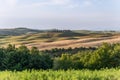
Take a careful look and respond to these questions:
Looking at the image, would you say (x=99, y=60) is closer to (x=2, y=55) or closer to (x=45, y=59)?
(x=45, y=59)

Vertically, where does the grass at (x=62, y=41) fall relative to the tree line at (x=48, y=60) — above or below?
below

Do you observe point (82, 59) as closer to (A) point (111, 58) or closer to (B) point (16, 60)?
(A) point (111, 58)

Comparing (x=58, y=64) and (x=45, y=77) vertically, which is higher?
(x=45, y=77)

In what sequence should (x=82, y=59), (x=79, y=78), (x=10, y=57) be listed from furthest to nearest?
(x=82, y=59), (x=10, y=57), (x=79, y=78)

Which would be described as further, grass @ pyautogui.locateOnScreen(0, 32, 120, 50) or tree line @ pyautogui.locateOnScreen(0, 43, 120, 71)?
grass @ pyautogui.locateOnScreen(0, 32, 120, 50)

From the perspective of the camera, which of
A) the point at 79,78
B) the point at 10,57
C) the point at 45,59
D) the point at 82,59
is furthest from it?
the point at 82,59

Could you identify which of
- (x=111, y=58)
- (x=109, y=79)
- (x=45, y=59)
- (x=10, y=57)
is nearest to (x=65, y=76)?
(x=109, y=79)

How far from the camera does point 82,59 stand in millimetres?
60781

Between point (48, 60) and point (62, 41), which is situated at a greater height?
point (48, 60)

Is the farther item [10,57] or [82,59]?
[82,59]

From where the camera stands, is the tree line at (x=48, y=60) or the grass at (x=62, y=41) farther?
the grass at (x=62, y=41)

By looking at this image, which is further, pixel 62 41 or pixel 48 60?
pixel 62 41

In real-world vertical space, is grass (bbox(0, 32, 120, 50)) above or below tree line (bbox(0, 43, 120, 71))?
below

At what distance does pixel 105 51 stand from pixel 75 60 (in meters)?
4.90
